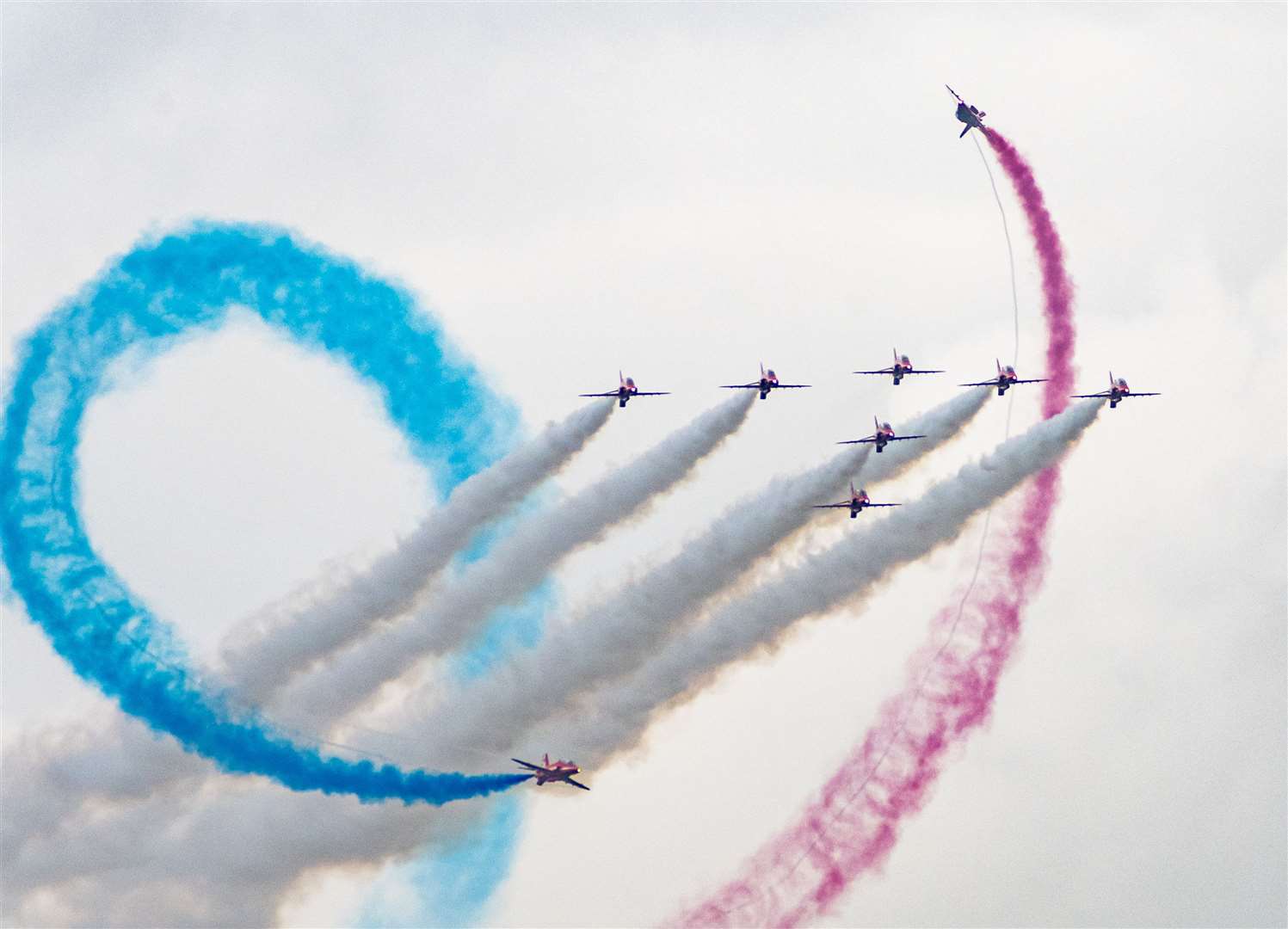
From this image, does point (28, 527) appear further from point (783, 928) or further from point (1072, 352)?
point (1072, 352)

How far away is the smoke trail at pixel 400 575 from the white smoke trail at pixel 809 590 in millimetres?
5977

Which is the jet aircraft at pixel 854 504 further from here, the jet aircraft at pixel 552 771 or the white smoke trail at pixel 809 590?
the jet aircraft at pixel 552 771

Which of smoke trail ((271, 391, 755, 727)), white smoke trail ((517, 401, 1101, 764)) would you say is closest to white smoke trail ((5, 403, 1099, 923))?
white smoke trail ((517, 401, 1101, 764))

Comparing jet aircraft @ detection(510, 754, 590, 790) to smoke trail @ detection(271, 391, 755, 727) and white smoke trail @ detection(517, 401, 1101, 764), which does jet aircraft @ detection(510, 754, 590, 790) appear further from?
smoke trail @ detection(271, 391, 755, 727)

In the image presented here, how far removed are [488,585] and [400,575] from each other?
264cm

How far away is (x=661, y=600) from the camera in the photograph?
85.9m

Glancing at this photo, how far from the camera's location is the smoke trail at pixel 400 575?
8662cm

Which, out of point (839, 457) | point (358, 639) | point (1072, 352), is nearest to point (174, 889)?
point (358, 639)

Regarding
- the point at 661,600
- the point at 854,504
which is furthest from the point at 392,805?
the point at 854,504

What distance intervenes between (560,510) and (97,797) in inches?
655

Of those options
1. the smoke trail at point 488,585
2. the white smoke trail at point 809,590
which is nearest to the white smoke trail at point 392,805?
the white smoke trail at point 809,590

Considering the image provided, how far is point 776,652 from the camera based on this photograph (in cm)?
8531

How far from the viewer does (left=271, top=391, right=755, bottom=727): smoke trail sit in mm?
86438

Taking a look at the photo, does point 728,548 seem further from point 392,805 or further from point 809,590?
point 392,805
